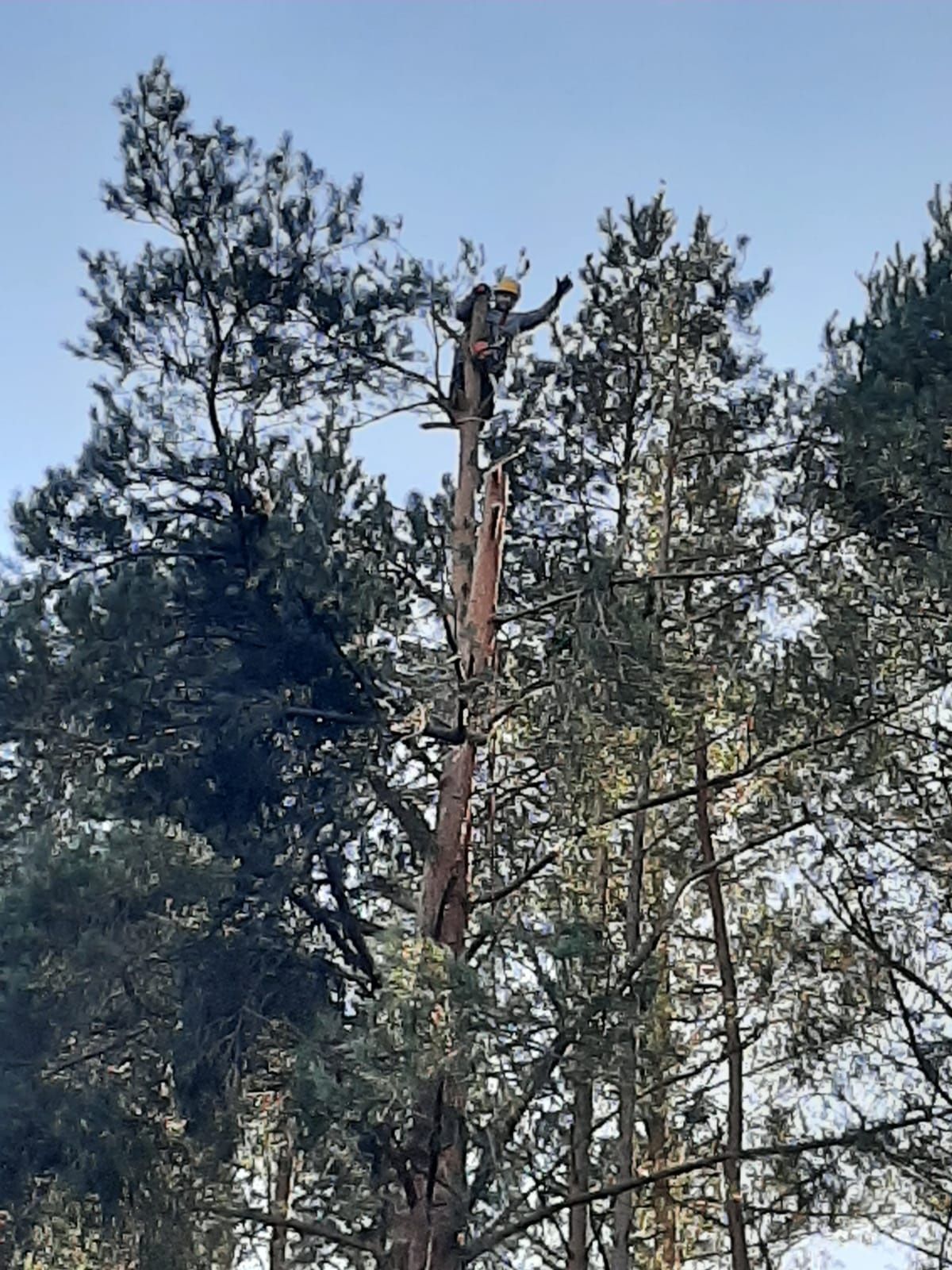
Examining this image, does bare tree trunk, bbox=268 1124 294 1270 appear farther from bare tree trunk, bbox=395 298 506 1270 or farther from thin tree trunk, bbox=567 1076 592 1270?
thin tree trunk, bbox=567 1076 592 1270

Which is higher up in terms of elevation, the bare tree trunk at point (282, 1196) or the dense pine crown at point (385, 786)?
the dense pine crown at point (385, 786)

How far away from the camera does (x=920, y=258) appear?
725cm

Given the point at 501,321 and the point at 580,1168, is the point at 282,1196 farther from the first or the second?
the point at 501,321

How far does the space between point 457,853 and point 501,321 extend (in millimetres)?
3076

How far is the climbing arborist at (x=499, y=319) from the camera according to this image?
25.7 ft

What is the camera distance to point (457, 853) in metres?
6.81

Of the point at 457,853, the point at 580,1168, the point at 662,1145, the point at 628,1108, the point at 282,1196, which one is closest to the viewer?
the point at 457,853

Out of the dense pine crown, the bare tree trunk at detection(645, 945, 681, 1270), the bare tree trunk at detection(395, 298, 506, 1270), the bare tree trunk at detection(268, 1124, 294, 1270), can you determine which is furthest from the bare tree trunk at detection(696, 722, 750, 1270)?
the bare tree trunk at detection(268, 1124, 294, 1270)

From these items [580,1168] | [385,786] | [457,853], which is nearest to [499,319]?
[385,786]

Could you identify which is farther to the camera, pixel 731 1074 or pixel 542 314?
pixel 731 1074

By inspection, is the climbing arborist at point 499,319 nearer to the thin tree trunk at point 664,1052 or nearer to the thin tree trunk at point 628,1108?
the thin tree trunk at point 664,1052

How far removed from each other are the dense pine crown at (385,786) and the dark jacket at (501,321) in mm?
170

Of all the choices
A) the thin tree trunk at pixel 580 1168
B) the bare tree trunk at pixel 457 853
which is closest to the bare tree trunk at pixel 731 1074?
the thin tree trunk at pixel 580 1168

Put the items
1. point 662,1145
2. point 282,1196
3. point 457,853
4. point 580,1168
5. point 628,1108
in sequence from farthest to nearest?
point 662,1145 → point 282,1196 → point 580,1168 → point 628,1108 → point 457,853
